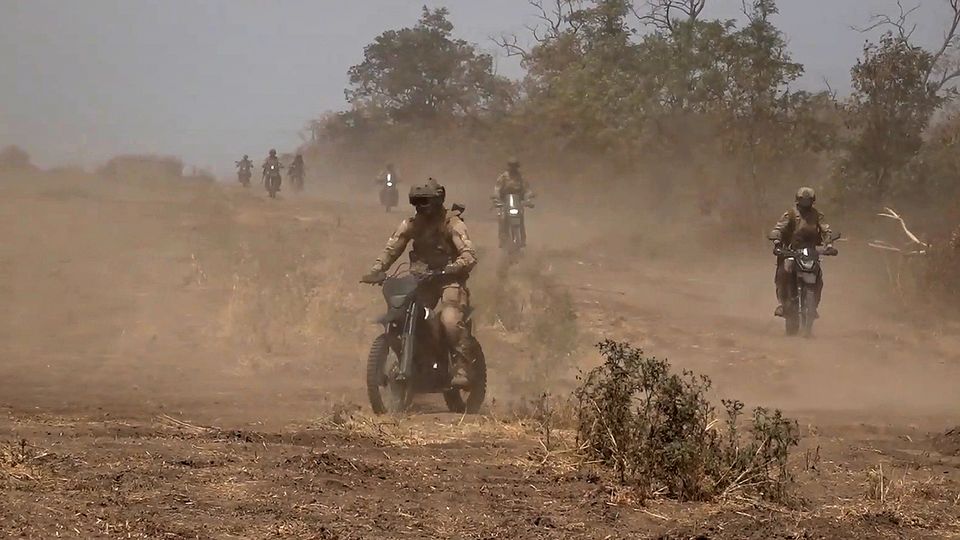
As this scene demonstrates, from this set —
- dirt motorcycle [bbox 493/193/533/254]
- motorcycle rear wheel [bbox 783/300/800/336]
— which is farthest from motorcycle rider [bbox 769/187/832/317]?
dirt motorcycle [bbox 493/193/533/254]

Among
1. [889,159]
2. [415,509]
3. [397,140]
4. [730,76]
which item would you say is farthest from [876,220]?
[397,140]

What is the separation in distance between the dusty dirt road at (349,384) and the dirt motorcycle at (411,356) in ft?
0.88

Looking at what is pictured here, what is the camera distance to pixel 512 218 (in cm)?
1977

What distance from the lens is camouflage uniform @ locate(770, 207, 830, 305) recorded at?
13.7 meters

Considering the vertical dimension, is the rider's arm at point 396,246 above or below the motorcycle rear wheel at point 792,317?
above

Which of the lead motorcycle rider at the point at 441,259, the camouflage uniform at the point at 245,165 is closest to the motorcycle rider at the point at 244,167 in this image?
the camouflage uniform at the point at 245,165

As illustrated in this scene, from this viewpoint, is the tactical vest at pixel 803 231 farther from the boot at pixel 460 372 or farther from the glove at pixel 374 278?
the glove at pixel 374 278

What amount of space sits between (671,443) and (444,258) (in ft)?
12.6

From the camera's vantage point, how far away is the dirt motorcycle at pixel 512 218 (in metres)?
19.7

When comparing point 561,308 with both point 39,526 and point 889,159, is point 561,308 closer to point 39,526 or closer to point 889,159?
point 39,526

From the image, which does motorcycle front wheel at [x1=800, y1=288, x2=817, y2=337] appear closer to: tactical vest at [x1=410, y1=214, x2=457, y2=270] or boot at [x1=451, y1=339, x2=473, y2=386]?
tactical vest at [x1=410, y1=214, x2=457, y2=270]

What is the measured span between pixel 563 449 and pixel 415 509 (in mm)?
1539

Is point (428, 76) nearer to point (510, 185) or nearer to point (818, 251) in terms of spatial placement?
point (510, 185)

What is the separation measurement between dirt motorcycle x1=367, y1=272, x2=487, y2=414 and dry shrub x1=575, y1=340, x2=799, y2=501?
2353 millimetres
